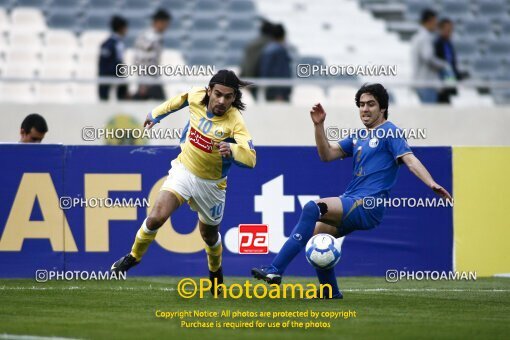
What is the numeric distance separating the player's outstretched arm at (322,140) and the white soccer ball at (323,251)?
0.81m

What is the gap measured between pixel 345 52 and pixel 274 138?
158 inches

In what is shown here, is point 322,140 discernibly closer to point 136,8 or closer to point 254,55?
point 254,55

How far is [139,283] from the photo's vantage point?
11.7m

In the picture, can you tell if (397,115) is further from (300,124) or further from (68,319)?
(68,319)

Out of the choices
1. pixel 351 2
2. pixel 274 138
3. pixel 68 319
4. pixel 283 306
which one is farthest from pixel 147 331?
pixel 351 2

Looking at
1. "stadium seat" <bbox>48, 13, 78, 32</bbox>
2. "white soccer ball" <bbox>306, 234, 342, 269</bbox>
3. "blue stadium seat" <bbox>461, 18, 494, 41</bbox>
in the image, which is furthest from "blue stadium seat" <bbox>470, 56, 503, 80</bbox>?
"white soccer ball" <bbox>306, 234, 342, 269</bbox>

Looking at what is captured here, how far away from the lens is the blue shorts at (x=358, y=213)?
997 cm

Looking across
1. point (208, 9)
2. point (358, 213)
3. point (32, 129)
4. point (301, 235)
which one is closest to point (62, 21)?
point (208, 9)

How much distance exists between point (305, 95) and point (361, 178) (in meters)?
9.55

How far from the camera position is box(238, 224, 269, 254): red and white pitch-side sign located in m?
12.8

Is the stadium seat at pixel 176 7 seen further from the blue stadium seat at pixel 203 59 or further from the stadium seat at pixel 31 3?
the stadium seat at pixel 31 3

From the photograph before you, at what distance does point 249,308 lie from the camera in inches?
371

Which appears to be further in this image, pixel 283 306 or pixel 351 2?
pixel 351 2

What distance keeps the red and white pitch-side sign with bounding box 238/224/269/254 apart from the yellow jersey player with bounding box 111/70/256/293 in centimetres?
227
